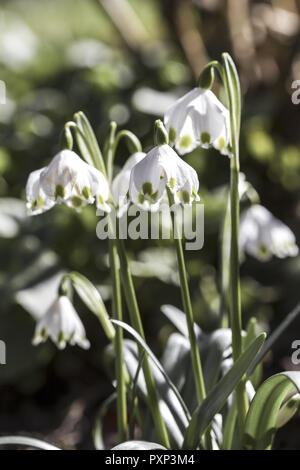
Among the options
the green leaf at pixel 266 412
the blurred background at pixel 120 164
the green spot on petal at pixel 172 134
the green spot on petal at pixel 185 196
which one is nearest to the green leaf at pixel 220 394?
the green leaf at pixel 266 412

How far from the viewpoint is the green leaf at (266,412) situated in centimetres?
107

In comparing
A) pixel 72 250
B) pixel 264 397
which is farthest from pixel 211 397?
pixel 72 250

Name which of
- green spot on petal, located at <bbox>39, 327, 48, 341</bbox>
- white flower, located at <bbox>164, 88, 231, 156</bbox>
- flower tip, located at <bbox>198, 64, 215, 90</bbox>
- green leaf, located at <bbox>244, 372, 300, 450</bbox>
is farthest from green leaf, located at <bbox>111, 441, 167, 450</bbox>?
flower tip, located at <bbox>198, 64, 215, 90</bbox>

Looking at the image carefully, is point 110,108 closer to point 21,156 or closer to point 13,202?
point 21,156

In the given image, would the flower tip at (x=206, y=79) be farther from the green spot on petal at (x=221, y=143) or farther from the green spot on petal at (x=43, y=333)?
the green spot on petal at (x=43, y=333)

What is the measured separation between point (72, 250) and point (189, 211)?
0.46m

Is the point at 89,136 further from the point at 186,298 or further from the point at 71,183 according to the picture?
the point at 186,298

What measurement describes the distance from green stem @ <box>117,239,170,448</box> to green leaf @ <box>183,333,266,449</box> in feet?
0.25

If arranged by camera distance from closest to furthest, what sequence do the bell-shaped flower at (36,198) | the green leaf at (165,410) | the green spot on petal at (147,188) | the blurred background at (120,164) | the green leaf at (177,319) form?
the green spot on petal at (147,188) → the bell-shaped flower at (36,198) → the green leaf at (165,410) → the green leaf at (177,319) → the blurred background at (120,164)

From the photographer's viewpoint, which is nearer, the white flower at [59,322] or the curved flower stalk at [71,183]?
the curved flower stalk at [71,183]

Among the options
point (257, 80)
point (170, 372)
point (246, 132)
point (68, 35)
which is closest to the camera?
point (170, 372)

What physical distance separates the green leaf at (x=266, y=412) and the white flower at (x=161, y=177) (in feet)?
1.13

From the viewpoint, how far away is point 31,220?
2.15 m

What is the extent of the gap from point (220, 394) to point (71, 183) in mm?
430
